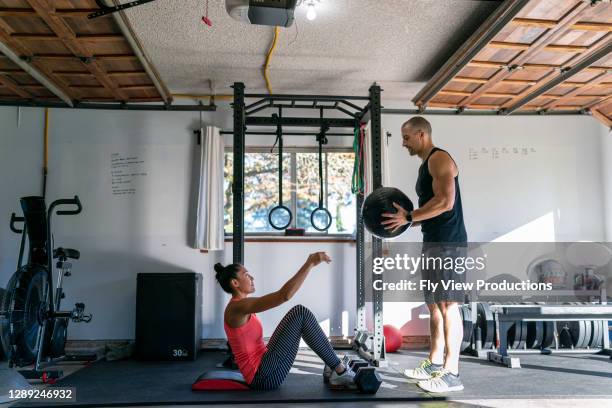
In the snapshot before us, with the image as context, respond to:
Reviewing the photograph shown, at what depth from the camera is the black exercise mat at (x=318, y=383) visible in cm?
309

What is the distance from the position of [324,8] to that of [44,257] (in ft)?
9.70

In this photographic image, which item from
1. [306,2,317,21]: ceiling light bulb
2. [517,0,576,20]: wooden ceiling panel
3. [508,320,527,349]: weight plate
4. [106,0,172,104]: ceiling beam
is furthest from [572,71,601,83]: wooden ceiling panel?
[106,0,172,104]: ceiling beam

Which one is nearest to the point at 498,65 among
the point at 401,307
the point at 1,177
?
the point at 401,307

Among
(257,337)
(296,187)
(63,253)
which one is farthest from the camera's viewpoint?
(296,187)

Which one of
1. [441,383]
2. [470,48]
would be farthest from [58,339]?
[470,48]

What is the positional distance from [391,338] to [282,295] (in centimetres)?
251

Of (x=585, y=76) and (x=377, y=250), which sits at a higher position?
(x=585, y=76)

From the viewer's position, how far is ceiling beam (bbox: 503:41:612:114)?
13.0 ft

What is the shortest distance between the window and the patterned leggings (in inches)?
91.2

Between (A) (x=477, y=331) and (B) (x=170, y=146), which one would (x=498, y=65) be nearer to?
(A) (x=477, y=331)

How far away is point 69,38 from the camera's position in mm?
3688

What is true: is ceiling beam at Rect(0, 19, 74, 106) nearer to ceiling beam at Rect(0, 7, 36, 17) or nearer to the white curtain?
ceiling beam at Rect(0, 7, 36, 17)

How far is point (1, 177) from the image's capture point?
5.17m

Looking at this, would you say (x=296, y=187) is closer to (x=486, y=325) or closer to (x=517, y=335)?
(x=486, y=325)
